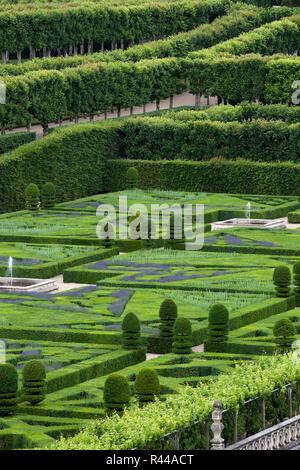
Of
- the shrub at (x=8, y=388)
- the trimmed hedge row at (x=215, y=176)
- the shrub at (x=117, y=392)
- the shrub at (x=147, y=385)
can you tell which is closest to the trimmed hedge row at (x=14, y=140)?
the trimmed hedge row at (x=215, y=176)

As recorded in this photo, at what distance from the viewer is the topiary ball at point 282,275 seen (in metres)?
36.3

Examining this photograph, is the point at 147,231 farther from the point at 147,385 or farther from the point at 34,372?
the point at 147,385

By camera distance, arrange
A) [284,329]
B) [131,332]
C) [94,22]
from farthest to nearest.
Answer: [94,22], [131,332], [284,329]

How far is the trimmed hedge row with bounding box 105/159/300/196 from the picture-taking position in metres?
58.2

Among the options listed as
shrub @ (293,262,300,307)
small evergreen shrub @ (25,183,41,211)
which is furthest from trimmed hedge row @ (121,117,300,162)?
shrub @ (293,262,300,307)

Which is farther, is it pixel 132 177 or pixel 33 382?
pixel 132 177

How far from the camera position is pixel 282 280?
36438 millimetres

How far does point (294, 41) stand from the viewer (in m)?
92.1

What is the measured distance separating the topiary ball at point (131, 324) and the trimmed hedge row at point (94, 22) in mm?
46824

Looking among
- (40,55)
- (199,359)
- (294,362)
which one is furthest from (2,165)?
(40,55)

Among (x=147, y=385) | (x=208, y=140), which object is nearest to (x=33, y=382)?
(x=147, y=385)

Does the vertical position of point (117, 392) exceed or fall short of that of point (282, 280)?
it falls short

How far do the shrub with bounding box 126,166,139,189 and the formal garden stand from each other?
99mm

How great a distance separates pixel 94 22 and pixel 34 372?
60.1m
